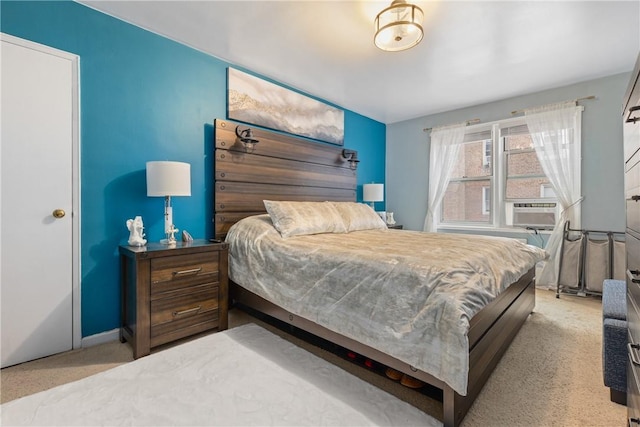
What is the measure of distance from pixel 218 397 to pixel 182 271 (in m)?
0.94

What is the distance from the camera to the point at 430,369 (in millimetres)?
1283

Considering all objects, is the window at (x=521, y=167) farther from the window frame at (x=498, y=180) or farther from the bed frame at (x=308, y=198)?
the bed frame at (x=308, y=198)

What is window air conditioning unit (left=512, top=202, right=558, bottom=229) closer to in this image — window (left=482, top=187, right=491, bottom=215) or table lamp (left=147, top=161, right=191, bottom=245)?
window (left=482, top=187, right=491, bottom=215)

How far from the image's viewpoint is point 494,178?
4113mm

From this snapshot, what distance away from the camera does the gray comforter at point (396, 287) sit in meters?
1.26

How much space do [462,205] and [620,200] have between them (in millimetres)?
1712

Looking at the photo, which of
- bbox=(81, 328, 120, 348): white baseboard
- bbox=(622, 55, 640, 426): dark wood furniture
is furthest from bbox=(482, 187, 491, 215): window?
bbox=(81, 328, 120, 348): white baseboard

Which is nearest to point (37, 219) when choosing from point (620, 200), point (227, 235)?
point (227, 235)

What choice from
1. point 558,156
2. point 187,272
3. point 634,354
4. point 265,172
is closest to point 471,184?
point 558,156

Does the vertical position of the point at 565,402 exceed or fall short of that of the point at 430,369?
it falls short

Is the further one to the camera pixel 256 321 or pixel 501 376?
pixel 256 321

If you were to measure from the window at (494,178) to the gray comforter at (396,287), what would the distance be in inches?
76.0

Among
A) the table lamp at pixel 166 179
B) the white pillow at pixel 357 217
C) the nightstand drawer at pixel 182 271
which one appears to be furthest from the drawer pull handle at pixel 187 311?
the white pillow at pixel 357 217

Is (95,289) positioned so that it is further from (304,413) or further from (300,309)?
(304,413)
